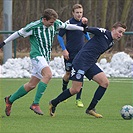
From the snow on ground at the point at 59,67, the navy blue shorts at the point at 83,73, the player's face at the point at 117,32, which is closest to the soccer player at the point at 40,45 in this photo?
the navy blue shorts at the point at 83,73

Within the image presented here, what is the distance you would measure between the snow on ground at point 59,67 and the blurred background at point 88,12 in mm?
4120

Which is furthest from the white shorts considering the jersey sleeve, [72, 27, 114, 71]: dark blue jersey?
[72, 27, 114, 71]: dark blue jersey

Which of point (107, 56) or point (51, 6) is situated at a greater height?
point (51, 6)

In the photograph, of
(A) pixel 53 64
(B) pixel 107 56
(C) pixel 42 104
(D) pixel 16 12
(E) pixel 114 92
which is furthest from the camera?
(D) pixel 16 12

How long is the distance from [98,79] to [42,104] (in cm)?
215

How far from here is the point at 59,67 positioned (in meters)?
19.7

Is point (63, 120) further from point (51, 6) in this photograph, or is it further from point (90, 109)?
point (51, 6)

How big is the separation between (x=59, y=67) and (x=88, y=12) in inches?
238

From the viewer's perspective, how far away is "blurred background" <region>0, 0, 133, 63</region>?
24.8 m

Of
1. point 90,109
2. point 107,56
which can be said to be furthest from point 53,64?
point 90,109

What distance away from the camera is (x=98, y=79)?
1069cm

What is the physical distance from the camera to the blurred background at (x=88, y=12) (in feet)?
81.4

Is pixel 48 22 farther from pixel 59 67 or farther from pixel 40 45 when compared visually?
pixel 59 67

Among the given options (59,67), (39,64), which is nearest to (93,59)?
(39,64)
